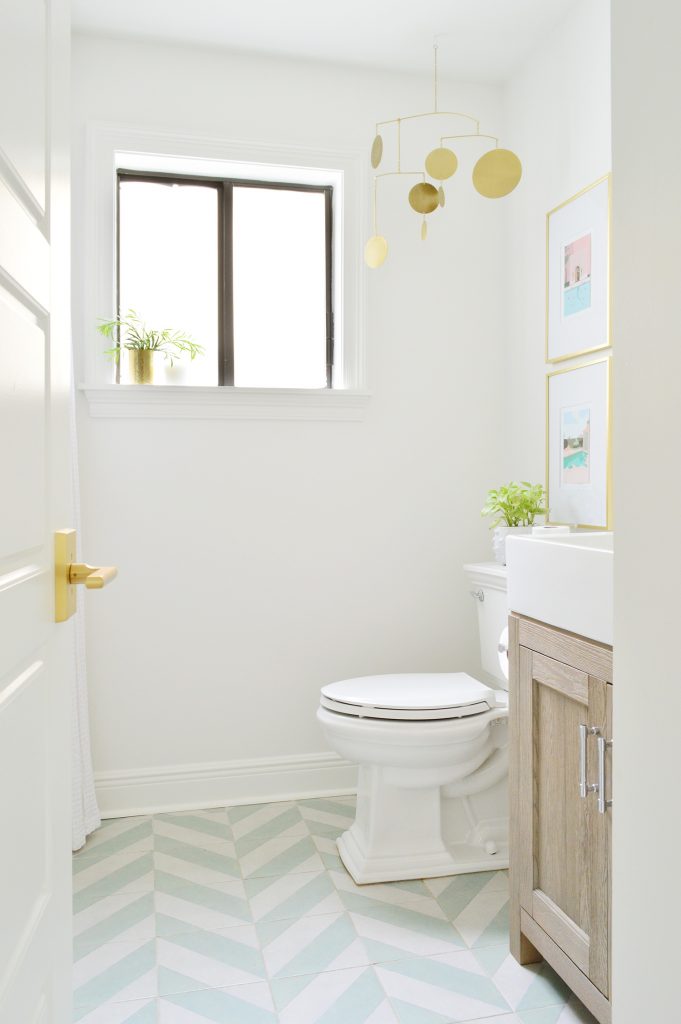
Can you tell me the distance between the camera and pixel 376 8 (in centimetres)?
232

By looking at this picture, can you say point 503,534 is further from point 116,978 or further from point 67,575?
point 67,575

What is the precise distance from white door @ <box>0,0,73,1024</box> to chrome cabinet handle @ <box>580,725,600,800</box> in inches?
33.4

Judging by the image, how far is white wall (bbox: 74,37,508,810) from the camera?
2506 mm

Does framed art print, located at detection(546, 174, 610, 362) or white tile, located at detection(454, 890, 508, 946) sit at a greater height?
framed art print, located at detection(546, 174, 610, 362)

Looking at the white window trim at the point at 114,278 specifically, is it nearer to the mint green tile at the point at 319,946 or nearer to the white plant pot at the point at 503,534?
the white plant pot at the point at 503,534

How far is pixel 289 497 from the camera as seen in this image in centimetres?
264

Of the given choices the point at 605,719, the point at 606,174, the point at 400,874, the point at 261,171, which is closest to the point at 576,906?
the point at 605,719

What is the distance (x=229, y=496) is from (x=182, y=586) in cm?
33

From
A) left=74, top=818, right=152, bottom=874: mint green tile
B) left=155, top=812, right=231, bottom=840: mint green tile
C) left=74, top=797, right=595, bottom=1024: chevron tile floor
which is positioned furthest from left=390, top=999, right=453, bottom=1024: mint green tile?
left=74, top=818, right=152, bottom=874: mint green tile

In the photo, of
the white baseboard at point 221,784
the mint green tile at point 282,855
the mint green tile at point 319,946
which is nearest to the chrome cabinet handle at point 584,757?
the mint green tile at point 319,946

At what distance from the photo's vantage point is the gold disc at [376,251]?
8.11ft

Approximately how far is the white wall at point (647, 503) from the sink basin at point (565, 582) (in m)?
0.54

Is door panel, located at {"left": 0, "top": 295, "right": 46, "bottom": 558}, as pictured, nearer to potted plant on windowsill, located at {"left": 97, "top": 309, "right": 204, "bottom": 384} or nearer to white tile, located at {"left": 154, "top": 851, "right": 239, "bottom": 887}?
white tile, located at {"left": 154, "top": 851, "right": 239, "bottom": 887}

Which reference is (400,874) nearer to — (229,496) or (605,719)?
(605,719)
